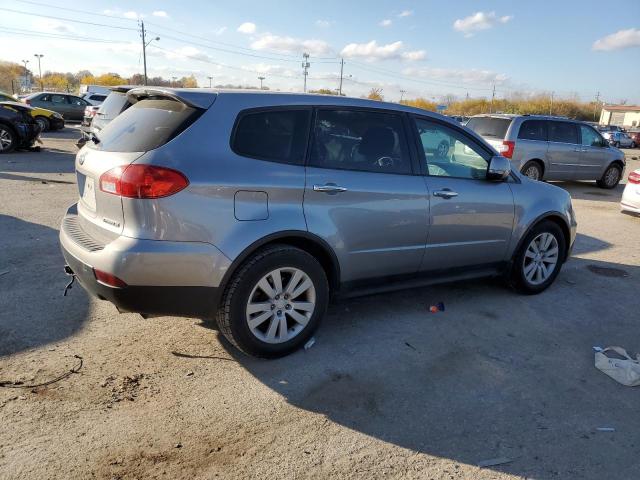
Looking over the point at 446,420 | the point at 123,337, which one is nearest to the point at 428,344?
the point at 446,420

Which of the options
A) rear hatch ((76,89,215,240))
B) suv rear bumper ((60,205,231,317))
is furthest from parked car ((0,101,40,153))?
suv rear bumper ((60,205,231,317))

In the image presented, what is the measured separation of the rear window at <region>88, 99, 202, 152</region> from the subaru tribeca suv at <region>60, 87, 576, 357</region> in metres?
0.01

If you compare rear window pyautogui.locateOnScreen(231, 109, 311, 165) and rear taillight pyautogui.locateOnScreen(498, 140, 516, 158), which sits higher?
rear window pyautogui.locateOnScreen(231, 109, 311, 165)

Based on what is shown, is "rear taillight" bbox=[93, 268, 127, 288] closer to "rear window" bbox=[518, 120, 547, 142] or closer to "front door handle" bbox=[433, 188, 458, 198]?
"front door handle" bbox=[433, 188, 458, 198]

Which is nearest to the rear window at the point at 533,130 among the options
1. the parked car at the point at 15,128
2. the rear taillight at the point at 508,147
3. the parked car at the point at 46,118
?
the rear taillight at the point at 508,147

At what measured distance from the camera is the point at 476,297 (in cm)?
505

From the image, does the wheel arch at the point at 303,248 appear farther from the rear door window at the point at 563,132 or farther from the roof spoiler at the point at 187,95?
the rear door window at the point at 563,132

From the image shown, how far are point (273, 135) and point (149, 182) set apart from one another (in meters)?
0.93

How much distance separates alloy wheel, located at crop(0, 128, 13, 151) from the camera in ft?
44.9

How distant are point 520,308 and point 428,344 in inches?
54.2

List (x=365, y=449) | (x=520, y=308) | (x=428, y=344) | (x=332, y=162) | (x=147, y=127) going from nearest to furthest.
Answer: (x=365, y=449), (x=147, y=127), (x=332, y=162), (x=428, y=344), (x=520, y=308)

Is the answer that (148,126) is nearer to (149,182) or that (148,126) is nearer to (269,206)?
(149,182)

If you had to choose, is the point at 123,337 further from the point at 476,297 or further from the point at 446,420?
the point at 476,297

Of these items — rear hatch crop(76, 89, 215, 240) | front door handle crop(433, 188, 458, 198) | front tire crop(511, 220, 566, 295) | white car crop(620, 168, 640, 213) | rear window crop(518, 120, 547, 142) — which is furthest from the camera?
rear window crop(518, 120, 547, 142)
